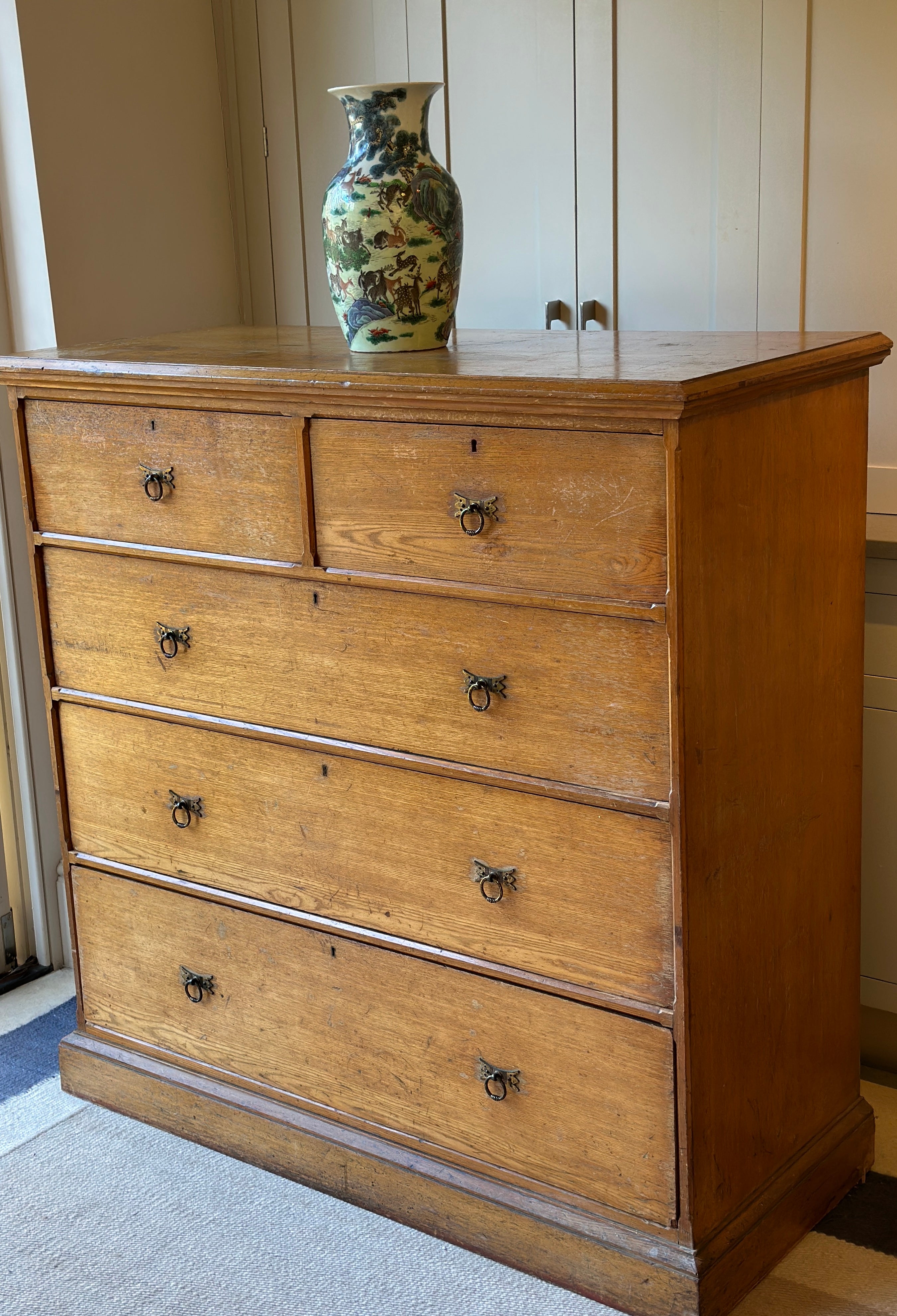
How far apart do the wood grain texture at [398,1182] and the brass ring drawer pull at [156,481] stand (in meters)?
0.89

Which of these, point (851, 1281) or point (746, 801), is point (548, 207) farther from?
point (851, 1281)

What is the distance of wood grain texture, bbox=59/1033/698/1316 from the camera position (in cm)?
160

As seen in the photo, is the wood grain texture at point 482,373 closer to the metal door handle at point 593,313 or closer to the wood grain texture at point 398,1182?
the metal door handle at point 593,313

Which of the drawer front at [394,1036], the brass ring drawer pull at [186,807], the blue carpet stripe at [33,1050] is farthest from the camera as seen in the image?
the blue carpet stripe at [33,1050]

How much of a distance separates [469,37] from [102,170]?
0.69 m

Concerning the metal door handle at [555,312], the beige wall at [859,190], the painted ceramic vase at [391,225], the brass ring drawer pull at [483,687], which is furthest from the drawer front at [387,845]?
the metal door handle at [555,312]

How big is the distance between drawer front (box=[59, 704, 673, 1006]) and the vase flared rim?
871mm

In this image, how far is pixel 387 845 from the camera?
1.71 meters

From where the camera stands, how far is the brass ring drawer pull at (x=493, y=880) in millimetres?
1608

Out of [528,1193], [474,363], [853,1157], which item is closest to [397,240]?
[474,363]

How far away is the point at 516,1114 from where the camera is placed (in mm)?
1680

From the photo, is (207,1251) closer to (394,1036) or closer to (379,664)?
(394,1036)

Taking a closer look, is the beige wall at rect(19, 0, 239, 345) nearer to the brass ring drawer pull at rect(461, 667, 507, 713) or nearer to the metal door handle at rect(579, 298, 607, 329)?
the metal door handle at rect(579, 298, 607, 329)

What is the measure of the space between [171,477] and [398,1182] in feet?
3.30
